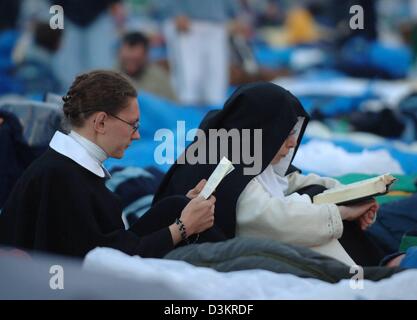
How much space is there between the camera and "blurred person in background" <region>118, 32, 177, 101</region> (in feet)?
28.9

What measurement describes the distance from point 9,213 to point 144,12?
15.4 m

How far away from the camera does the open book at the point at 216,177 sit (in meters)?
3.63

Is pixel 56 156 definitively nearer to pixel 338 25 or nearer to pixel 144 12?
pixel 338 25

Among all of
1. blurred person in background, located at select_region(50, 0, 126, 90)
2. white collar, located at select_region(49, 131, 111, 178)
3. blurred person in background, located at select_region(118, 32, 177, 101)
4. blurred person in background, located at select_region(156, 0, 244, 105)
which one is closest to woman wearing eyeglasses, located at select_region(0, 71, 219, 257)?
white collar, located at select_region(49, 131, 111, 178)

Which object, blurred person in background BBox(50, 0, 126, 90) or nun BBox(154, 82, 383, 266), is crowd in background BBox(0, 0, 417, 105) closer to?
blurred person in background BBox(50, 0, 126, 90)

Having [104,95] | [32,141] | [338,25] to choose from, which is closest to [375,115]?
[32,141]

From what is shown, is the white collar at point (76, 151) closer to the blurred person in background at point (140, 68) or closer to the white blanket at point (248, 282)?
the white blanket at point (248, 282)

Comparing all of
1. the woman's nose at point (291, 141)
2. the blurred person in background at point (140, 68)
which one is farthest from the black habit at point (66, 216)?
the blurred person in background at point (140, 68)

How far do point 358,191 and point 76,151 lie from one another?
1.19m

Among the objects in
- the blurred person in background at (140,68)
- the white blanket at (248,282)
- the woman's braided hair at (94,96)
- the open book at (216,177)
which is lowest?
the white blanket at (248,282)

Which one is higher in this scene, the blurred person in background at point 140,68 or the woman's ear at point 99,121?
the blurred person in background at point 140,68

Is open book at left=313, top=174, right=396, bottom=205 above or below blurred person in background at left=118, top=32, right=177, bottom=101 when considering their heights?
below

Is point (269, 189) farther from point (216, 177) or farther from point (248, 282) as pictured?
point (248, 282)

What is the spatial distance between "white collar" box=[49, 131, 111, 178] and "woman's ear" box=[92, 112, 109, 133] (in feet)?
0.26
